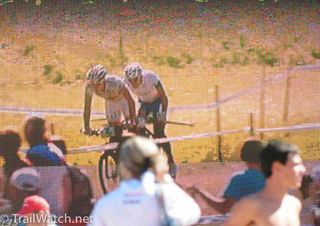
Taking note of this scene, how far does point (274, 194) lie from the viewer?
175 inches

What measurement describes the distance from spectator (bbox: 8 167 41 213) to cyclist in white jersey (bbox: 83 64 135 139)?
0.65 m

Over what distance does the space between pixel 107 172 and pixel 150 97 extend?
2.68ft

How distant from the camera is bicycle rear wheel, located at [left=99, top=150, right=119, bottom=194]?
7.57 meters

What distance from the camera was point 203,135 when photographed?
25.0 ft

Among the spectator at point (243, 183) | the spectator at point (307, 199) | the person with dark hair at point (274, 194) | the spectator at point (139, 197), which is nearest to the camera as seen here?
the spectator at point (139, 197)

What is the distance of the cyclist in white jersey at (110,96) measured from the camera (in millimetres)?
7559

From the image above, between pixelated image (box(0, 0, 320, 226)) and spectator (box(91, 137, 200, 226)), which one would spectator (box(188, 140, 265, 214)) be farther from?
spectator (box(91, 137, 200, 226))

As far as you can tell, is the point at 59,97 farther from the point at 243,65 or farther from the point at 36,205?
the point at 36,205

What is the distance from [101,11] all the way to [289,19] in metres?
Answer: 1.80

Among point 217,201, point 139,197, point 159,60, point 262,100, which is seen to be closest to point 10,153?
point 159,60

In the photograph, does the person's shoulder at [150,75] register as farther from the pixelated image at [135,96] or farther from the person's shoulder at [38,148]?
the person's shoulder at [38,148]

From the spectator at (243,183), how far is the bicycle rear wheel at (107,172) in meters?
0.73

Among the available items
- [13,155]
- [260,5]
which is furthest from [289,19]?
[13,155]

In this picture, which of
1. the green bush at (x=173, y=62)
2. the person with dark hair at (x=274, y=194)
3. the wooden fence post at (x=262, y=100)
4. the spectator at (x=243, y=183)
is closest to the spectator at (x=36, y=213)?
the person with dark hair at (x=274, y=194)
